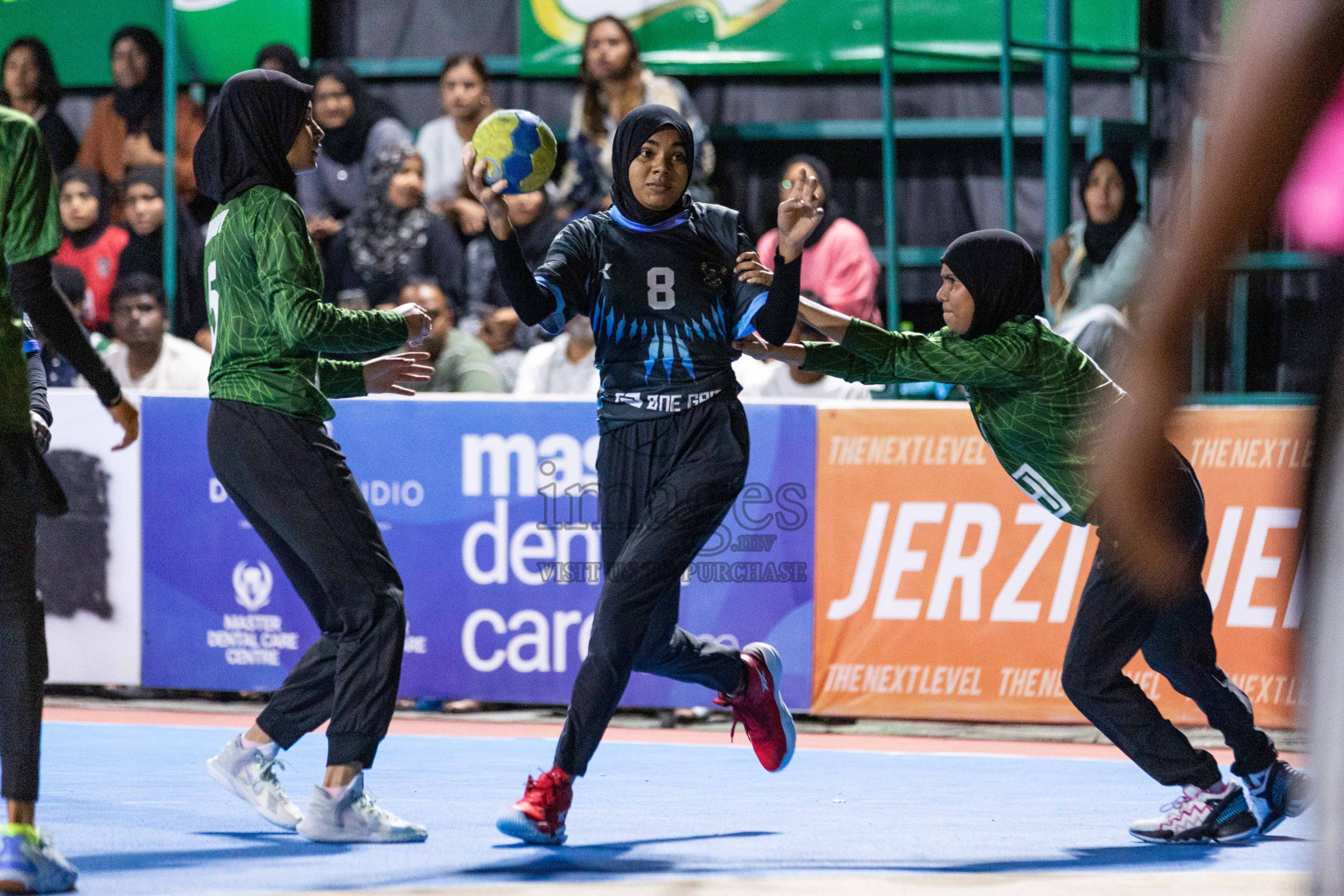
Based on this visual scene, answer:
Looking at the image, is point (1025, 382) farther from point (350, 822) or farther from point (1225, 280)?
point (1225, 280)

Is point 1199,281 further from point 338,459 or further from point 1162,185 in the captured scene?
point 1162,185

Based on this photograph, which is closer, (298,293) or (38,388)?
(298,293)

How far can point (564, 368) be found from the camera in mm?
9016

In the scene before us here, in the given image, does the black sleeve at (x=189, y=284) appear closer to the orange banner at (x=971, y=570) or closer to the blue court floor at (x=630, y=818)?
the blue court floor at (x=630, y=818)

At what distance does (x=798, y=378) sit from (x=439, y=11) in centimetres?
525

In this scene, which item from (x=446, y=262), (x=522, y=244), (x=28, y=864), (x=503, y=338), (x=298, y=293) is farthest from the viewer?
(x=446, y=262)

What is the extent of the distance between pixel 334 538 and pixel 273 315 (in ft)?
2.12

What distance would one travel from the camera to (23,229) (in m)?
3.99

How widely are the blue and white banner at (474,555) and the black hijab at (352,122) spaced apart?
119 inches

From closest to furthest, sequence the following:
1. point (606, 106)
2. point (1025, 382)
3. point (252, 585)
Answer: point (1025, 382)
point (252, 585)
point (606, 106)

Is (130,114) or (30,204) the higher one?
(130,114)

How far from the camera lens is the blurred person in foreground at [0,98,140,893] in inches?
153

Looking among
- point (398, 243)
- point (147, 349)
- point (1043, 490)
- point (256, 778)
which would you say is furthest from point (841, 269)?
point (256, 778)

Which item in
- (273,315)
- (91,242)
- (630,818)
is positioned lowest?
(630,818)
